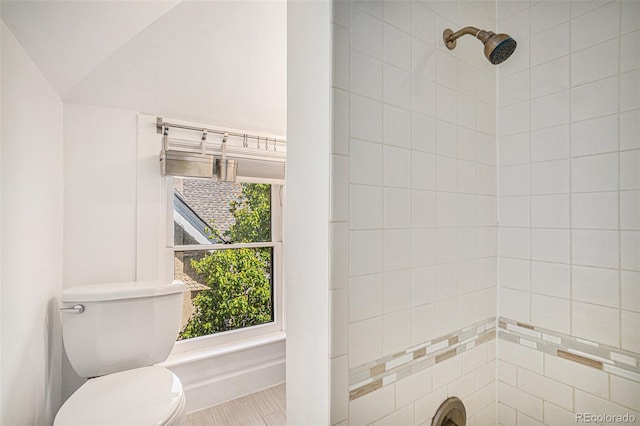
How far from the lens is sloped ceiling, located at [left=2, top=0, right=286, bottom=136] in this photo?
46.8 inches

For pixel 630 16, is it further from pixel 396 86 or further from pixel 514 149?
pixel 396 86

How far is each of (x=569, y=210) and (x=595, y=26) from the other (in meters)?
0.57

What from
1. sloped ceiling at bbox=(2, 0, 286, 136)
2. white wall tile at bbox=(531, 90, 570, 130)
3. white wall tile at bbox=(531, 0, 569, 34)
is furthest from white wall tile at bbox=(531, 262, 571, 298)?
sloped ceiling at bbox=(2, 0, 286, 136)

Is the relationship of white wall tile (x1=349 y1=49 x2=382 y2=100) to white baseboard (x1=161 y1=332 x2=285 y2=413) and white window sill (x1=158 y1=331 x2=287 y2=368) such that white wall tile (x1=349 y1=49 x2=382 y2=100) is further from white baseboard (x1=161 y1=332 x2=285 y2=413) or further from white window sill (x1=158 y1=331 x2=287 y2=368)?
white baseboard (x1=161 y1=332 x2=285 y2=413)

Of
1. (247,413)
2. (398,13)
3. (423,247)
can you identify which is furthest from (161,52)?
(247,413)

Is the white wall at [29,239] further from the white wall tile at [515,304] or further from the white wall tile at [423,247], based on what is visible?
the white wall tile at [515,304]

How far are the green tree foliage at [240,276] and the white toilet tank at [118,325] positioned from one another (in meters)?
0.46

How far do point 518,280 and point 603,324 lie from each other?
256 millimetres

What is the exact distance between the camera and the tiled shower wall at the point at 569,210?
0.92m

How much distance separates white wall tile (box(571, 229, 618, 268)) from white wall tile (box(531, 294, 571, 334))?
15 centimetres

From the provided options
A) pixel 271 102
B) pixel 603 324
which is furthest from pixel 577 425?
pixel 271 102

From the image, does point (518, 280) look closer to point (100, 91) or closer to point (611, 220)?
point (611, 220)

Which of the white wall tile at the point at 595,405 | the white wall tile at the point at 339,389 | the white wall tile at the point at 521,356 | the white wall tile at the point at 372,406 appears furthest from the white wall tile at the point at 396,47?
the white wall tile at the point at 595,405

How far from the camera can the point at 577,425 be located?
1006mm
